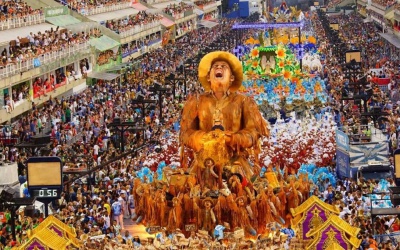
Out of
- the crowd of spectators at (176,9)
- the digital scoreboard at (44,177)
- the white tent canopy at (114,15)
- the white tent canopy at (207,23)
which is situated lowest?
the white tent canopy at (207,23)

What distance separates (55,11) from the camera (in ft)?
264

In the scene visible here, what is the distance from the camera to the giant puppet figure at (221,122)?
29.5m

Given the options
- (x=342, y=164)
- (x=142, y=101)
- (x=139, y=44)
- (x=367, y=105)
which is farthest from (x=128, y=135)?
(x=139, y=44)

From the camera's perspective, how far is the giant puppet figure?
29.5 meters

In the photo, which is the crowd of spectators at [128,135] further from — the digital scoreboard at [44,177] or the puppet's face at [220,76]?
the puppet's face at [220,76]

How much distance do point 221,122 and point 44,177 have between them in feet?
19.5

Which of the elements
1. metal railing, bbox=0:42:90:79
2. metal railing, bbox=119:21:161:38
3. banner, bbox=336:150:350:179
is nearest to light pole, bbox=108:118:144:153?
metal railing, bbox=0:42:90:79

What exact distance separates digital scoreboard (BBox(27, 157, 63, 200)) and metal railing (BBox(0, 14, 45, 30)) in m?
33.0

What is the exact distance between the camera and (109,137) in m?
52.9

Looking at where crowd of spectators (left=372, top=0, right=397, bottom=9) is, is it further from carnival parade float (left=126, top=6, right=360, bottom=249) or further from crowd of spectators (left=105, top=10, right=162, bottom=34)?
carnival parade float (left=126, top=6, right=360, bottom=249)

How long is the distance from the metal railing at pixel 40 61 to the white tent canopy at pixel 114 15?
17.3 metres

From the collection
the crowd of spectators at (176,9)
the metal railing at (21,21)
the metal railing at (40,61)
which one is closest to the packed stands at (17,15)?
the metal railing at (21,21)

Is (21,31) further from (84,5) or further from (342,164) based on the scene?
(342,164)

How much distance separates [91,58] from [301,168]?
39.7 metres
